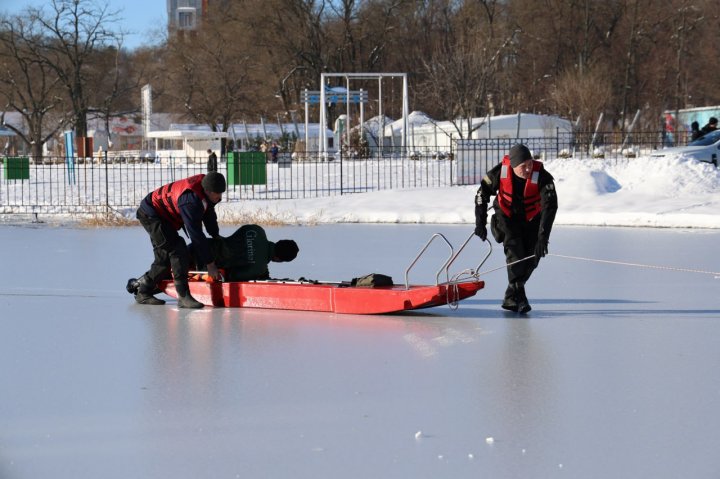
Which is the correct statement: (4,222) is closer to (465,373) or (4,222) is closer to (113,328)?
(113,328)

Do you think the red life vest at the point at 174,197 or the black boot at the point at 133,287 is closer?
the red life vest at the point at 174,197

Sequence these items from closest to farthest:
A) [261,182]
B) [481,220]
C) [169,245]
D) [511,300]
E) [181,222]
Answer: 1. [481,220]
2. [511,300]
3. [169,245]
4. [181,222]
5. [261,182]

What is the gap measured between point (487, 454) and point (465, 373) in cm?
192

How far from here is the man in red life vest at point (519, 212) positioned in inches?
364

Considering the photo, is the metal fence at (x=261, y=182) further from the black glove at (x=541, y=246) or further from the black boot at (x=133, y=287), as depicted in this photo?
the black glove at (x=541, y=246)

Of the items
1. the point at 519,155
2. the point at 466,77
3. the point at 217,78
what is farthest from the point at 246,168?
the point at 217,78

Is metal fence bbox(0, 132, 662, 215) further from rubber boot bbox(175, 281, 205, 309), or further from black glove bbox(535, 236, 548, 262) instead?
black glove bbox(535, 236, 548, 262)

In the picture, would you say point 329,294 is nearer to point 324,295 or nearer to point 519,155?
point 324,295

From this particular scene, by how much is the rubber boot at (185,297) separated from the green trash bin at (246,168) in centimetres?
1991

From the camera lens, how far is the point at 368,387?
21.3 ft

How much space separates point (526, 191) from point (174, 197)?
308 cm

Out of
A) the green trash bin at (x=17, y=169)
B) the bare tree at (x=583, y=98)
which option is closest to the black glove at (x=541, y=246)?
the green trash bin at (x=17, y=169)

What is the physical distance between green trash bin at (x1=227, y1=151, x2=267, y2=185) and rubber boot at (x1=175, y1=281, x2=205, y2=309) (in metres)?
19.9

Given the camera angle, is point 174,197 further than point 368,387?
Yes
